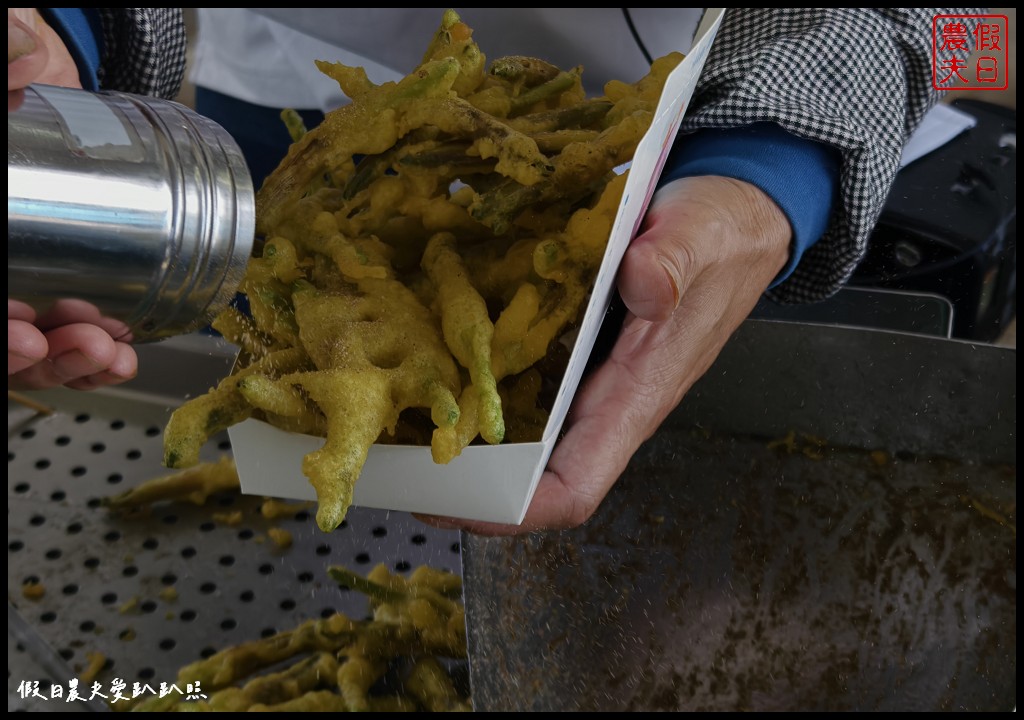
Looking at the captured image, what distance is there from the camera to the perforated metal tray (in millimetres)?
709

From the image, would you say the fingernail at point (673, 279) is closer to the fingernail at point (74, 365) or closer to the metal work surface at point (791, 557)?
the metal work surface at point (791, 557)

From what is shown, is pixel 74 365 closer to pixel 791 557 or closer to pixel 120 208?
pixel 120 208

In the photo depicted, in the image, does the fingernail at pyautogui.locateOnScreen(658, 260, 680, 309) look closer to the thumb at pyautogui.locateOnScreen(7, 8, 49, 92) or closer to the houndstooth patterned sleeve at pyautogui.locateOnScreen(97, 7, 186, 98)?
the thumb at pyautogui.locateOnScreen(7, 8, 49, 92)

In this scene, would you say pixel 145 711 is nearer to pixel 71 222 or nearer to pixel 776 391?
pixel 71 222

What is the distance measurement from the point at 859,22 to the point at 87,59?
0.61 m

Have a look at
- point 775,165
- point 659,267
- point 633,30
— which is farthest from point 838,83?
point 659,267

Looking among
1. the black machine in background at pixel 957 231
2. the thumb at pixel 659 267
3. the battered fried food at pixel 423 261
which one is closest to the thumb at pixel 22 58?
the battered fried food at pixel 423 261

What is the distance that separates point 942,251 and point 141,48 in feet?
2.65

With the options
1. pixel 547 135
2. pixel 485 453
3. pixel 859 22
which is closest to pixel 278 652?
pixel 485 453

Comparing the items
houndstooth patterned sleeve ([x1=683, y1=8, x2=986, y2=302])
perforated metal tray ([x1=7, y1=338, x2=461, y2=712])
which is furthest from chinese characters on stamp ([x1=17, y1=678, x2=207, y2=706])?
houndstooth patterned sleeve ([x1=683, y1=8, x2=986, y2=302])

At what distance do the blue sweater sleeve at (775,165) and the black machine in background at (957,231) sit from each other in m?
0.29

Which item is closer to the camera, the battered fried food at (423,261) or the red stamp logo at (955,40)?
the battered fried food at (423,261)

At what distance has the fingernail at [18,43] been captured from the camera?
43cm

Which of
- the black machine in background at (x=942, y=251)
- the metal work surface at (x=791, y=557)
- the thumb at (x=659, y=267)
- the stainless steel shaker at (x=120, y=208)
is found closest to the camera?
the stainless steel shaker at (x=120, y=208)
